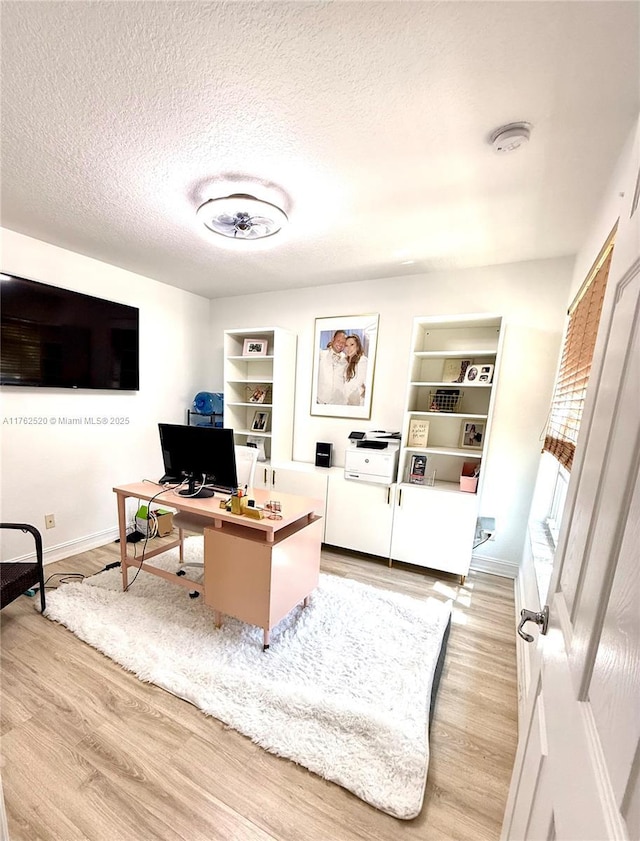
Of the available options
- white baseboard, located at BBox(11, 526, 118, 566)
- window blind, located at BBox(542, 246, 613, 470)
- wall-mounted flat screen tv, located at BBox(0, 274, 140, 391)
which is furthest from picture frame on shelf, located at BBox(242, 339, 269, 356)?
window blind, located at BBox(542, 246, 613, 470)

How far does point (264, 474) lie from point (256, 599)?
1564mm

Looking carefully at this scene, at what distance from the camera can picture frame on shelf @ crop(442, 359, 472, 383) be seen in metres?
2.69

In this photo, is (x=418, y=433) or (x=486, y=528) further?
(x=418, y=433)

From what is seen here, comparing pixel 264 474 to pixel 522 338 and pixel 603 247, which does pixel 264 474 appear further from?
pixel 603 247

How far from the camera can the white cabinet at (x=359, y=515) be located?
2799mm

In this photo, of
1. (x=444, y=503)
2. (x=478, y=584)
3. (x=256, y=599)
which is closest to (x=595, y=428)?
(x=256, y=599)

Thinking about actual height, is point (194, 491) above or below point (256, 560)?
above

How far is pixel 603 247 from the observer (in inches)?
59.9

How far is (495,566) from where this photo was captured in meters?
2.77

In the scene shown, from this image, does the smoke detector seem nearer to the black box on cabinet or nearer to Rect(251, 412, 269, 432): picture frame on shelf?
the black box on cabinet

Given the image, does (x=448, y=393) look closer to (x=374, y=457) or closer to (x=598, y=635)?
(x=374, y=457)

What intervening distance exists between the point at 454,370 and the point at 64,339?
3.21 m

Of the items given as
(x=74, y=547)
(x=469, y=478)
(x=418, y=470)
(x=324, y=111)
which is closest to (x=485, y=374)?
(x=469, y=478)

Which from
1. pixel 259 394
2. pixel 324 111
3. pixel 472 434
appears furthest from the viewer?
pixel 259 394
